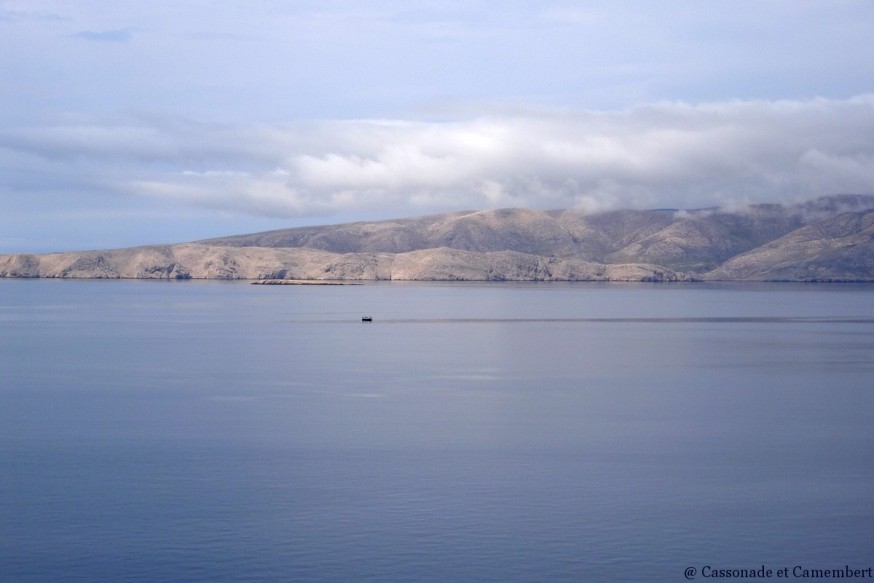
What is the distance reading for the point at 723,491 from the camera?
110ft

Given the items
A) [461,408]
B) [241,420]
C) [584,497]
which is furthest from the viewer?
[461,408]

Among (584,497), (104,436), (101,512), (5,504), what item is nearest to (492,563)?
(584,497)

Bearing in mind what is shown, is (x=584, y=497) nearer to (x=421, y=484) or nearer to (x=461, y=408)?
(x=421, y=484)

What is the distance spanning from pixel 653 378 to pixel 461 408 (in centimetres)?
1816

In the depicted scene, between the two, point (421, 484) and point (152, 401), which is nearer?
point (421, 484)

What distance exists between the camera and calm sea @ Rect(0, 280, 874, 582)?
26.8 m

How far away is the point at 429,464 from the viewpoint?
122ft

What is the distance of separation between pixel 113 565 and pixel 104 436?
1778 centimetres

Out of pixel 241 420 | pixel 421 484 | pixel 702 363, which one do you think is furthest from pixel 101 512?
pixel 702 363

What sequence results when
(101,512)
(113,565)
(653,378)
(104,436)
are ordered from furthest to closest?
1. (653,378)
2. (104,436)
3. (101,512)
4. (113,565)

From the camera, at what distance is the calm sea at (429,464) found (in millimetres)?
26781

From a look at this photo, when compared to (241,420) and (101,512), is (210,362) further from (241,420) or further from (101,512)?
(101,512)

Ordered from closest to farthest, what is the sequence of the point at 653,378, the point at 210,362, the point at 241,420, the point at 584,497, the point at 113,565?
the point at 113,565
the point at 584,497
the point at 241,420
the point at 653,378
the point at 210,362

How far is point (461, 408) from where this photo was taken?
5094 cm
